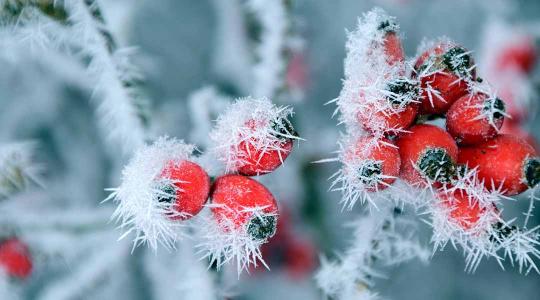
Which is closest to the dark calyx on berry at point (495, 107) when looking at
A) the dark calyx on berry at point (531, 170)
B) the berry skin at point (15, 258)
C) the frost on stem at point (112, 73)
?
the dark calyx on berry at point (531, 170)

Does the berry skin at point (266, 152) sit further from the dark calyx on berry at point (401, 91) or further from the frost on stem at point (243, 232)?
the dark calyx on berry at point (401, 91)

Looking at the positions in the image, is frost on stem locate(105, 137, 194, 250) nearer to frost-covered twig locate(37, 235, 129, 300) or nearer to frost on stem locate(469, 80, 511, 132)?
frost on stem locate(469, 80, 511, 132)

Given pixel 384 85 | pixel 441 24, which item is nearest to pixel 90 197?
pixel 384 85

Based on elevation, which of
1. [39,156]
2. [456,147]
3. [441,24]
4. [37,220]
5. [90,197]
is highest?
[441,24]

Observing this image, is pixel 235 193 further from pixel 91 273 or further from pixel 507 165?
pixel 91 273

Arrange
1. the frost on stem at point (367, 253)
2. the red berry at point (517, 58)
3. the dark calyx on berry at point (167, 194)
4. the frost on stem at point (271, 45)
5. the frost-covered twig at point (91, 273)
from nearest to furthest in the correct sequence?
the dark calyx on berry at point (167, 194) → the frost on stem at point (367, 253) → the frost on stem at point (271, 45) → the frost-covered twig at point (91, 273) → the red berry at point (517, 58)

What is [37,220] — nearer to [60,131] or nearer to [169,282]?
[169,282]
